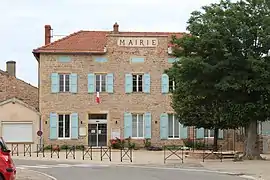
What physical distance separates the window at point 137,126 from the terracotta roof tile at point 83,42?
19.8ft

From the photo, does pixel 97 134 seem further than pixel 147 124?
No

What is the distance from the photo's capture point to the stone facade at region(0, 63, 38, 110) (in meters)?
52.8

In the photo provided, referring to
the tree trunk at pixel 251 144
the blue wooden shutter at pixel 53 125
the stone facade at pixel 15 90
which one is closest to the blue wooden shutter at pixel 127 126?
the blue wooden shutter at pixel 53 125

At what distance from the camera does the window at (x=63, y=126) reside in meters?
48.5

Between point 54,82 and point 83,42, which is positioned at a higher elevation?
point 83,42

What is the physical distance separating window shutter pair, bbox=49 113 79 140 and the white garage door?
1.68m

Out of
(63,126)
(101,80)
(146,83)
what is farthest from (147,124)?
(63,126)

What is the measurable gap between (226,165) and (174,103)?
490 inches

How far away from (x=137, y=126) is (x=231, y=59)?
19.6m

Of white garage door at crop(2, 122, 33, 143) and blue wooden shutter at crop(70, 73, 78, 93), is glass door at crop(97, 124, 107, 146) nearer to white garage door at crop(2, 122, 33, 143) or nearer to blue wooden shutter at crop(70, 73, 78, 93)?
blue wooden shutter at crop(70, 73, 78, 93)

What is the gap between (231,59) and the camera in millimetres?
30953

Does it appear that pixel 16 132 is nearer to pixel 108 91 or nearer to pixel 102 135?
pixel 102 135

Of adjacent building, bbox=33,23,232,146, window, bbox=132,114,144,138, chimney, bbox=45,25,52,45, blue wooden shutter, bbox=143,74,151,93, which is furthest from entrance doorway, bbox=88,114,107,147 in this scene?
chimney, bbox=45,25,52,45

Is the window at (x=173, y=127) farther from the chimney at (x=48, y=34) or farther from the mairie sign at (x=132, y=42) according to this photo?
the chimney at (x=48, y=34)
